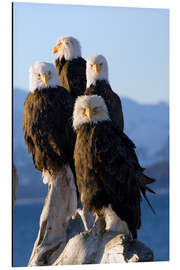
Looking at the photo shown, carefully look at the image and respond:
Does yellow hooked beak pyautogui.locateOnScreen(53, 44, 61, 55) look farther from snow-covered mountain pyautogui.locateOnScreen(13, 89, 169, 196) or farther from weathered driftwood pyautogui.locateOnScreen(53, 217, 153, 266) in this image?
weathered driftwood pyautogui.locateOnScreen(53, 217, 153, 266)

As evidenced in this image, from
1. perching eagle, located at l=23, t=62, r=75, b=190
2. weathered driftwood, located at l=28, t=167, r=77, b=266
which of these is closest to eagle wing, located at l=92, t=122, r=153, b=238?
perching eagle, located at l=23, t=62, r=75, b=190

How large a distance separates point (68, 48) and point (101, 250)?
232cm

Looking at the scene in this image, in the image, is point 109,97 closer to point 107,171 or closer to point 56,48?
point 56,48

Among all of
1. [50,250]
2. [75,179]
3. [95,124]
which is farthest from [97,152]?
[50,250]

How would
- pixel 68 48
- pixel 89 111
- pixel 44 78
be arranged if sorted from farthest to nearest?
1. pixel 68 48
2. pixel 44 78
3. pixel 89 111

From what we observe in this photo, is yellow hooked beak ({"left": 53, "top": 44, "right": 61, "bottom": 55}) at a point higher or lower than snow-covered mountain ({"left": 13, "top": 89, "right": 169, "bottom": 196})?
higher

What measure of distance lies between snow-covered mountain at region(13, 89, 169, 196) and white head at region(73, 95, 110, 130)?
92 centimetres

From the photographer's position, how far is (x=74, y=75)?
8.35 m

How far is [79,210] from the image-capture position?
8133 mm

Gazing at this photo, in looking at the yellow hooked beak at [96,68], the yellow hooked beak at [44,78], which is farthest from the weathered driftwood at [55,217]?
the yellow hooked beak at [96,68]

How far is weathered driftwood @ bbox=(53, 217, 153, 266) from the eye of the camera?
6.80 m

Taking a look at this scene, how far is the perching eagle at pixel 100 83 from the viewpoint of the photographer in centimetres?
782

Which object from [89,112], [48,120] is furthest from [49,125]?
[89,112]

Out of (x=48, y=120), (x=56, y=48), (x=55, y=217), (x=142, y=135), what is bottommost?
(x=55, y=217)
